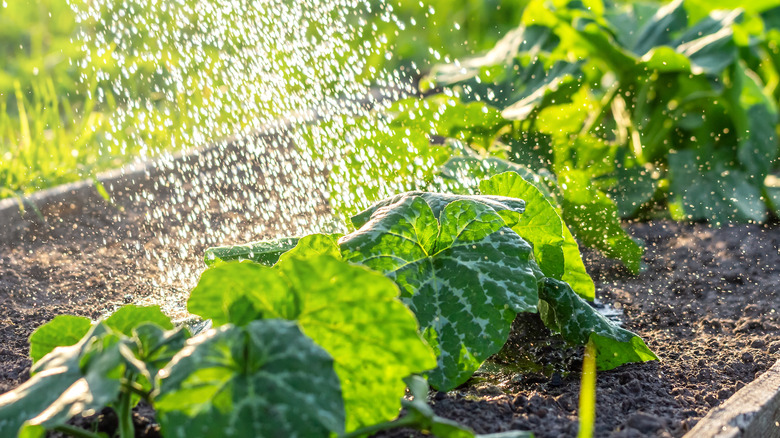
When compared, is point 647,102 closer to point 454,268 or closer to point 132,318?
point 454,268

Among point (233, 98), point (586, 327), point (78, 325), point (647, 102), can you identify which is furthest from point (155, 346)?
point (233, 98)

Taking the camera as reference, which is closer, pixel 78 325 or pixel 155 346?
pixel 155 346

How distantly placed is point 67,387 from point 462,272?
630mm

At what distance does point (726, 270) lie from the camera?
2.24 meters

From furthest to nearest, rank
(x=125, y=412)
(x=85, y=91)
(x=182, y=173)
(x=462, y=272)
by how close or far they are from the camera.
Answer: (x=85, y=91), (x=182, y=173), (x=462, y=272), (x=125, y=412)

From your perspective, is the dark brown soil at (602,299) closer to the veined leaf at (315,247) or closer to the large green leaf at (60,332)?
the large green leaf at (60,332)

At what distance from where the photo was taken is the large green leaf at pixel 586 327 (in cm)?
126

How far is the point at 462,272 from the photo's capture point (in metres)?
1.14

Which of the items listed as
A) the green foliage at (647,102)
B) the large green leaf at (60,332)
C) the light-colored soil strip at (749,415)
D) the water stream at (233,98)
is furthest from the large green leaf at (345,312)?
the green foliage at (647,102)

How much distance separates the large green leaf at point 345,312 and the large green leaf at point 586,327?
536 millimetres

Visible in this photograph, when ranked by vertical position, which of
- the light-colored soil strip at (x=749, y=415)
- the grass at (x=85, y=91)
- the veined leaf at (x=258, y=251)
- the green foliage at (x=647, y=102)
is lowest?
the light-colored soil strip at (x=749, y=415)

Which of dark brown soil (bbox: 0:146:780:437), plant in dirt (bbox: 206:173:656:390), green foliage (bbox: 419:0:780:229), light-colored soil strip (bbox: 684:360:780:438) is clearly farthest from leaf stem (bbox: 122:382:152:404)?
green foliage (bbox: 419:0:780:229)

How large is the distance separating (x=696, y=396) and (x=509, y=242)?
1.70ft

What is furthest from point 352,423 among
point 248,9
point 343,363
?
point 248,9
